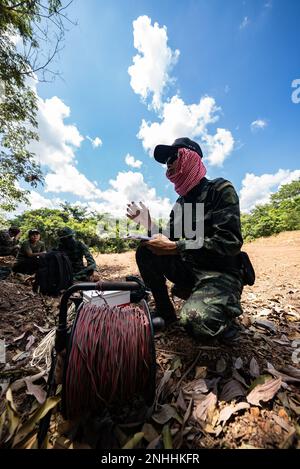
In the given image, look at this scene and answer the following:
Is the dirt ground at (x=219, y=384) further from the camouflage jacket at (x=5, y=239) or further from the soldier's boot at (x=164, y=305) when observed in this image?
the camouflage jacket at (x=5, y=239)

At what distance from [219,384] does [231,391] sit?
0.10 m

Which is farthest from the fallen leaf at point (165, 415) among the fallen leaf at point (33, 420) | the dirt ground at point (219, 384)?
the fallen leaf at point (33, 420)

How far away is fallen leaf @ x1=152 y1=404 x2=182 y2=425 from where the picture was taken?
1.28 m

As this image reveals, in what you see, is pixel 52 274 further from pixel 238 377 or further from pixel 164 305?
pixel 238 377

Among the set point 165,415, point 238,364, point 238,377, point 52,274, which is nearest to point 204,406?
point 165,415

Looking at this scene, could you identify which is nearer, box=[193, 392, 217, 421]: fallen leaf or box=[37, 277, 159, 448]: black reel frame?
box=[37, 277, 159, 448]: black reel frame

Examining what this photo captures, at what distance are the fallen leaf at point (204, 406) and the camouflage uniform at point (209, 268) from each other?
15.5 inches

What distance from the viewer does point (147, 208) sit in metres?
2.84

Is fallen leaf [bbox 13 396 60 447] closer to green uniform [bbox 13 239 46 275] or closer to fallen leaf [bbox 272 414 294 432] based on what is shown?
fallen leaf [bbox 272 414 294 432]

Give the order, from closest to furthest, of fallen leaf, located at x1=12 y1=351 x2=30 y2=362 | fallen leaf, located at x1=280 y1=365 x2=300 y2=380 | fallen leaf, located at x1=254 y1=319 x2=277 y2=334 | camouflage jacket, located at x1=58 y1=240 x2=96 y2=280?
fallen leaf, located at x1=280 y1=365 x2=300 y2=380 < fallen leaf, located at x1=12 y1=351 x2=30 y2=362 < fallen leaf, located at x1=254 y1=319 x2=277 y2=334 < camouflage jacket, located at x1=58 y1=240 x2=96 y2=280

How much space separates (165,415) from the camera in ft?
4.32

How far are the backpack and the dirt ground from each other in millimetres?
598

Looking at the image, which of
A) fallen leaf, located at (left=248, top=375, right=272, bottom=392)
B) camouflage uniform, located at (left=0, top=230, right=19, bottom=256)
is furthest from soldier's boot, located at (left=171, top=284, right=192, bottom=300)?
camouflage uniform, located at (left=0, top=230, right=19, bottom=256)

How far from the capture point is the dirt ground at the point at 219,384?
3.87 feet
